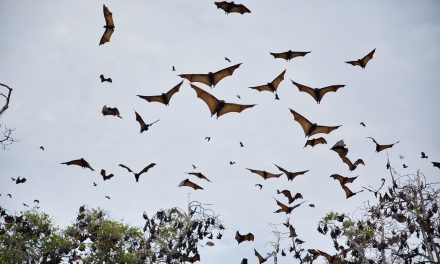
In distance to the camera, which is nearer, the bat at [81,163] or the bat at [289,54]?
the bat at [289,54]

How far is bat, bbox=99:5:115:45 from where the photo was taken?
893 cm

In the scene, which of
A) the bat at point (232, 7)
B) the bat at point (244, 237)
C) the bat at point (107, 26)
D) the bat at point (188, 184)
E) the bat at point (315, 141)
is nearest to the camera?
the bat at point (107, 26)

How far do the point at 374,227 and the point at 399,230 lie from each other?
5.07 feet

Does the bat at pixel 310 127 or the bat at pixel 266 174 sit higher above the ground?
the bat at pixel 310 127

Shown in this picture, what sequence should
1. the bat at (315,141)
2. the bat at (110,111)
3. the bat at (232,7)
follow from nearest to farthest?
1. the bat at (232,7)
2. the bat at (110,111)
3. the bat at (315,141)

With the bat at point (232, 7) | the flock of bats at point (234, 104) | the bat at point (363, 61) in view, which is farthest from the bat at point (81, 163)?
the bat at point (363, 61)

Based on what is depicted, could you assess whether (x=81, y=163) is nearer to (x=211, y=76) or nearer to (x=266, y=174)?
(x=211, y=76)

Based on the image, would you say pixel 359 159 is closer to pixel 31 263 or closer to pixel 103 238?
pixel 103 238

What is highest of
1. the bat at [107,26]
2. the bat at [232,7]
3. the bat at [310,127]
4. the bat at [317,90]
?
the bat at [232,7]

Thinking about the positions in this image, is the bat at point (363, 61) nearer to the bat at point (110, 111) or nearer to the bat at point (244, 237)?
the bat at point (110, 111)

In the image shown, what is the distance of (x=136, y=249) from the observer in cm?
2006

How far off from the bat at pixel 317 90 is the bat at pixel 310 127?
0.92 m

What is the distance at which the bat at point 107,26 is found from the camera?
893cm

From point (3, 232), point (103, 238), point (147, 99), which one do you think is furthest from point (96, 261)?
point (147, 99)
